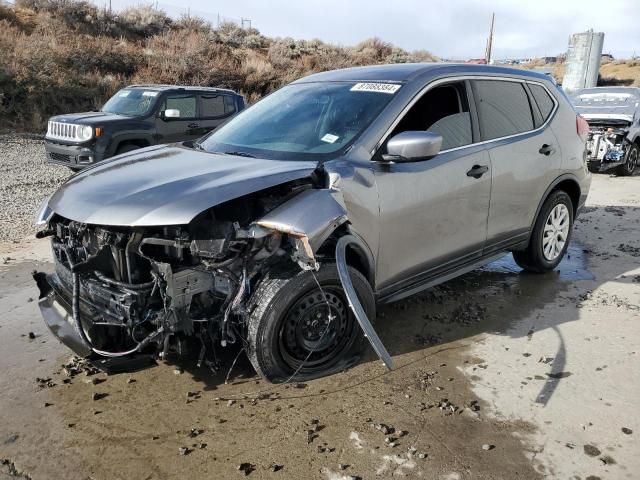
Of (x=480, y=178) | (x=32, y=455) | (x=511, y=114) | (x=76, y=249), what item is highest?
(x=511, y=114)

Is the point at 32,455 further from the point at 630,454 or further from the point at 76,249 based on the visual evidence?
the point at 630,454

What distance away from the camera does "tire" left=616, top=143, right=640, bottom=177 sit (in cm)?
1162

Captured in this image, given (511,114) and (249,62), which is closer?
(511,114)

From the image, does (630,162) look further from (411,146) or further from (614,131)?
(411,146)

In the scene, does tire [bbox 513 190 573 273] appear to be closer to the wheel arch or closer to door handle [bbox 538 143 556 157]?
the wheel arch

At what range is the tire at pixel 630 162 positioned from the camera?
38.1 ft

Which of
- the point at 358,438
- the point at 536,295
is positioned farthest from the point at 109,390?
the point at 536,295

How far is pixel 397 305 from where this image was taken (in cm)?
471

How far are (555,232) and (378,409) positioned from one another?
3104 mm

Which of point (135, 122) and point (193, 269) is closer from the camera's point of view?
point (193, 269)

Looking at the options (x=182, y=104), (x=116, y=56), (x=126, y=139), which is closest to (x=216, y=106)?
(x=182, y=104)

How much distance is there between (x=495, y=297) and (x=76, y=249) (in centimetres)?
348

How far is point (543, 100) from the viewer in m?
5.16

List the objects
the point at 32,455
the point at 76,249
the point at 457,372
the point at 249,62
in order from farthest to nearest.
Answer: the point at 249,62
the point at 457,372
the point at 76,249
the point at 32,455
